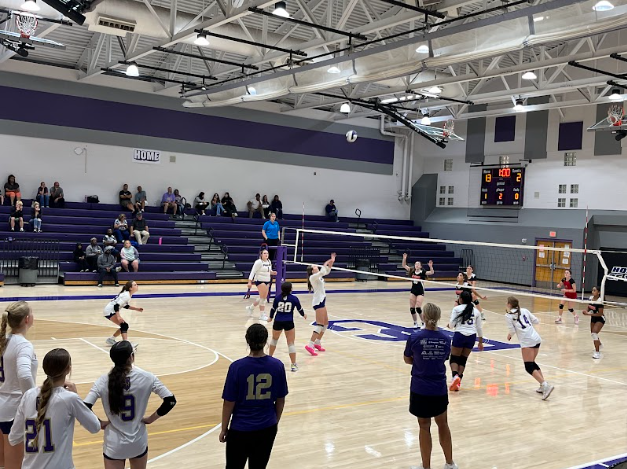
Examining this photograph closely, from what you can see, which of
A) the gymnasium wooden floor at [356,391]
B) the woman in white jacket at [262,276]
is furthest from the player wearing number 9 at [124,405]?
the woman in white jacket at [262,276]

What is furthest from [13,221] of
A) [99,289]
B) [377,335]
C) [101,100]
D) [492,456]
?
[492,456]

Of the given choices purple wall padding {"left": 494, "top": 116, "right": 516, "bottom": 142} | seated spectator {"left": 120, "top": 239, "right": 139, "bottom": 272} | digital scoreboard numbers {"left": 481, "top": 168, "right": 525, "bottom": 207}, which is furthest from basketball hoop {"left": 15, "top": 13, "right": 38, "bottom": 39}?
purple wall padding {"left": 494, "top": 116, "right": 516, "bottom": 142}

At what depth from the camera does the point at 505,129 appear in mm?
30516

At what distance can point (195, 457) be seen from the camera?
6.63 m

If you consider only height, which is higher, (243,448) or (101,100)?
(101,100)

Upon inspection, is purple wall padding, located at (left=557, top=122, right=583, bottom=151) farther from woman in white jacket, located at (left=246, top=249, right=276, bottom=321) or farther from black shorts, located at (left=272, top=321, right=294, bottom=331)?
black shorts, located at (left=272, top=321, right=294, bottom=331)

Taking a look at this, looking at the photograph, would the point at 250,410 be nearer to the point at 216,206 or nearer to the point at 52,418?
the point at 52,418

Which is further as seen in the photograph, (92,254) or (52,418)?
(92,254)

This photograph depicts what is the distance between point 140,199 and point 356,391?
58.8 feet

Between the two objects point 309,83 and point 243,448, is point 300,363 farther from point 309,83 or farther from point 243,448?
point 309,83

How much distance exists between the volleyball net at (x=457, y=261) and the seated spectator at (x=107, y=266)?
7.49 meters

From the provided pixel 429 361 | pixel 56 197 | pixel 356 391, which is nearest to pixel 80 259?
pixel 56 197

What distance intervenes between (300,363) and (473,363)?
3330 mm

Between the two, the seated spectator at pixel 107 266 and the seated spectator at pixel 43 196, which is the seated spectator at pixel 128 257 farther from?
the seated spectator at pixel 43 196
